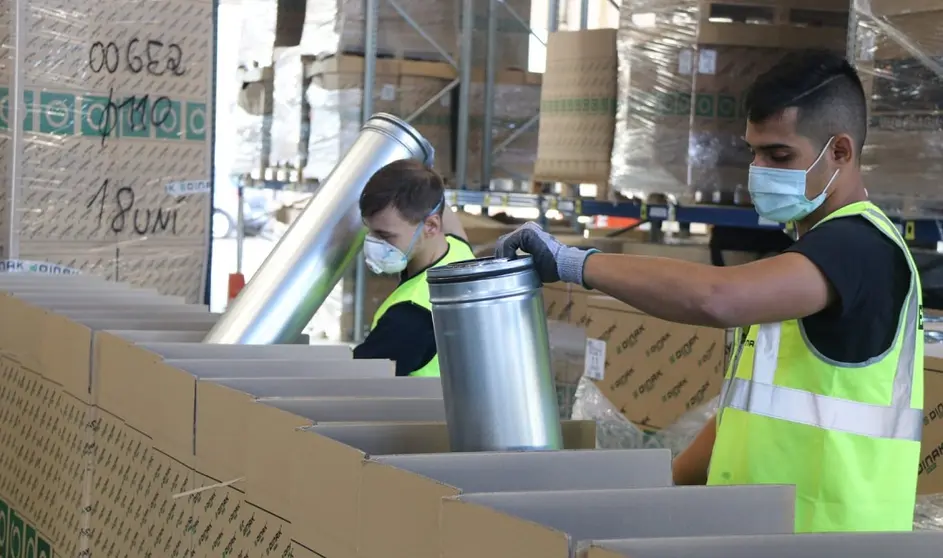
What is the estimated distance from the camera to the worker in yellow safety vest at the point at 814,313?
1.77 metres

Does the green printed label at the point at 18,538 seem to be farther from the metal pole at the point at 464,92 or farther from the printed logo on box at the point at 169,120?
the metal pole at the point at 464,92

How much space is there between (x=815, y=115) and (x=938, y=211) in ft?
7.57

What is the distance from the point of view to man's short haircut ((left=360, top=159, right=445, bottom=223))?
9.05 ft

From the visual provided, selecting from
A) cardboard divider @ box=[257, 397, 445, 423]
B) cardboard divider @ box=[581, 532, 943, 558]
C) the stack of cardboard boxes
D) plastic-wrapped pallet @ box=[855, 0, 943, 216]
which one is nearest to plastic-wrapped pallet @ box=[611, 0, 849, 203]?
plastic-wrapped pallet @ box=[855, 0, 943, 216]

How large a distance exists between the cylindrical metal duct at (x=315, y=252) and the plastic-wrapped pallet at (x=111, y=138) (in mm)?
1567

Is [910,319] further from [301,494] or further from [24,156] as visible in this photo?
[24,156]

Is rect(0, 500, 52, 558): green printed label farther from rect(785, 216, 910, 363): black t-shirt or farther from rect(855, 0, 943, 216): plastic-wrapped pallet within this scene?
rect(855, 0, 943, 216): plastic-wrapped pallet

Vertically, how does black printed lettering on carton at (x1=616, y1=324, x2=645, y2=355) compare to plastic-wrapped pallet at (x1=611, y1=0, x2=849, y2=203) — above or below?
below

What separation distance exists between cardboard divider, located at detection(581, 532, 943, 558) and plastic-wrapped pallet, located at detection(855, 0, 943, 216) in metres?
3.13

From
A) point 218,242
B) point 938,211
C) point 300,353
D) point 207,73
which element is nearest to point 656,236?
point 938,211

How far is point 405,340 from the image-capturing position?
264cm

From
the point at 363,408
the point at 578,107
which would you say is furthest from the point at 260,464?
the point at 578,107

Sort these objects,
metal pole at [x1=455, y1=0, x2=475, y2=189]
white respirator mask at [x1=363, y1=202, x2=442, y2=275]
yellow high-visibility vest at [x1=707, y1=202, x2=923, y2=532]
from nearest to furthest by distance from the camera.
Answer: yellow high-visibility vest at [x1=707, y1=202, x2=923, y2=532] → white respirator mask at [x1=363, y1=202, x2=442, y2=275] → metal pole at [x1=455, y1=0, x2=475, y2=189]

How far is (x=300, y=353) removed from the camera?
2.42m
